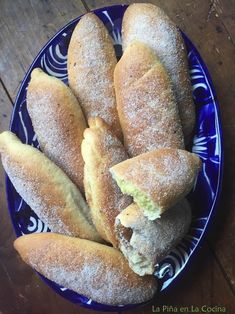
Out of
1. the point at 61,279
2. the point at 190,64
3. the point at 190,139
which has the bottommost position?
the point at 61,279

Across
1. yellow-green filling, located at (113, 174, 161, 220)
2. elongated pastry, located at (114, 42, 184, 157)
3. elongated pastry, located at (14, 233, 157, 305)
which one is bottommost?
elongated pastry, located at (14, 233, 157, 305)

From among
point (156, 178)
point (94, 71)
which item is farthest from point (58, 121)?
point (156, 178)

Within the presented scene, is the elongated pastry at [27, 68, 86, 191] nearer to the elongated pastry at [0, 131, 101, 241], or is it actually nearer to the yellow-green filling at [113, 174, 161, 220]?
the elongated pastry at [0, 131, 101, 241]

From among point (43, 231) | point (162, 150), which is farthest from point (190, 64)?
point (43, 231)

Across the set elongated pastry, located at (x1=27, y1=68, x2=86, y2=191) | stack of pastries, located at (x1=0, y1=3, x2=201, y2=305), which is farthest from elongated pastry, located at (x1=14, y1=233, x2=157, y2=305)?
elongated pastry, located at (x1=27, y1=68, x2=86, y2=191)

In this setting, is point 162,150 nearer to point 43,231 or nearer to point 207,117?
point 207,117

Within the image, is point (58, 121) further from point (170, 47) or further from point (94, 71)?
point (170, 47)

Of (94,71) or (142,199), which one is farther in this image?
(94,71)
